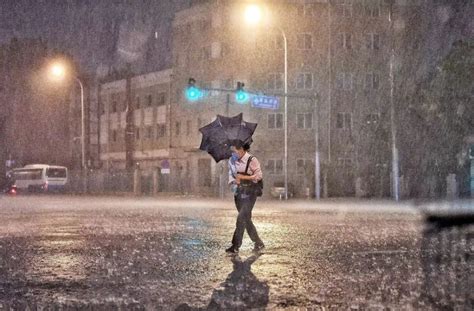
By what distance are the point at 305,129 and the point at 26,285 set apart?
4768 cm

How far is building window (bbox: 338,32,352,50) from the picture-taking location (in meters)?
56.4

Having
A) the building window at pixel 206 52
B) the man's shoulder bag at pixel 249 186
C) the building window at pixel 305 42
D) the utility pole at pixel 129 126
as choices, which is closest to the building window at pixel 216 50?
→ the building window at pixel 206 52

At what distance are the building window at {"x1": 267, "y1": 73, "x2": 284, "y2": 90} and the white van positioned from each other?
881 inches

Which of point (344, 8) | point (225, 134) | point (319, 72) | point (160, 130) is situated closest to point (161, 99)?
point (160, 130)

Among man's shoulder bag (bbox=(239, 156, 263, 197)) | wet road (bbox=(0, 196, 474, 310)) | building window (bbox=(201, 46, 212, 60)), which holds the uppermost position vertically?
building window (bbox=(201, 46, 212, 60))

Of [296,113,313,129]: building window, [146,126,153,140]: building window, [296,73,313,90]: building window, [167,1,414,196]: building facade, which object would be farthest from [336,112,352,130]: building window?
[146,126,153,140]: building window

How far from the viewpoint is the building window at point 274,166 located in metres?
57.0

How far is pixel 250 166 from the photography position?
13102mm

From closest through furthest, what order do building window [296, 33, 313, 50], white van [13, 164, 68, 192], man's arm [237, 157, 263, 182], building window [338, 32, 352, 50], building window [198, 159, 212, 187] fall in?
man's arm [237, 157, 263, 182], building window [296, 33, 313, 50], building window [338, 32, 352, 50], building window [198, 159, 212, 187], white van [13, 164, 68, 192]

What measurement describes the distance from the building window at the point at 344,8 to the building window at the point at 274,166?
39.1 feet

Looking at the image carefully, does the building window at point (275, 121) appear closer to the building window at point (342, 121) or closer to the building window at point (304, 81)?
the building window at point (304, 81)

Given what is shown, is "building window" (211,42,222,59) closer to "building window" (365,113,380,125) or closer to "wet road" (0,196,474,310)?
"building window" (365,113,380,125)

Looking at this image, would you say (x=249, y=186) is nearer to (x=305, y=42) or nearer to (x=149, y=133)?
(x=305, y=42)

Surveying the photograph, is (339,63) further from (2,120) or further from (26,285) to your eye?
(26,285)
